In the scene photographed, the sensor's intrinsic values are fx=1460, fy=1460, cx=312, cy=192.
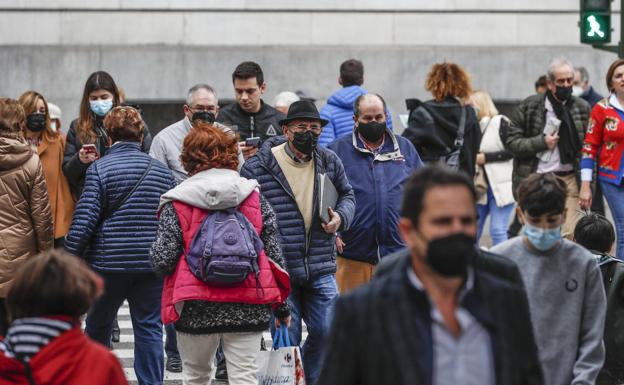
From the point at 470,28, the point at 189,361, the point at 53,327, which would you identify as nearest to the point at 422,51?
the point at 470,28

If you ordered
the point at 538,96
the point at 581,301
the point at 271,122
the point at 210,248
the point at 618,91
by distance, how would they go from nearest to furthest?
the point at 581,301
the point at 210,248
the point at 271,122
the point at 618,91
the point at 538,96

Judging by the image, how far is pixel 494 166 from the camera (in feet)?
43.8

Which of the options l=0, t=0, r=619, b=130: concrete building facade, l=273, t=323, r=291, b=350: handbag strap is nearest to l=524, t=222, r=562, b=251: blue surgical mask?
l=273, t=323, r=291, b=350: handbag strap

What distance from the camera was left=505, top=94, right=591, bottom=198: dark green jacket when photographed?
Answer: 12.1m

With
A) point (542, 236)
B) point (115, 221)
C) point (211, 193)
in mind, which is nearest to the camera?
point (542, 236)

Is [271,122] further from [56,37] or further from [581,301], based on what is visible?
[56,37]

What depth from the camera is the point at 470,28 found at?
62.4 feet

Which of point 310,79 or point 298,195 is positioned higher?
point 310,79

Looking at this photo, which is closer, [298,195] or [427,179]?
[427,179]

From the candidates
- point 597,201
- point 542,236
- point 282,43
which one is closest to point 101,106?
point 542,236

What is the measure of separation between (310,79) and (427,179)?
1464cm

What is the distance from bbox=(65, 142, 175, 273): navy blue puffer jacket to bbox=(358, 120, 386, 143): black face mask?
1526 millimetres

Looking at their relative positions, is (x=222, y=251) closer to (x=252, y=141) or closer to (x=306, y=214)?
(x=306, y=214)

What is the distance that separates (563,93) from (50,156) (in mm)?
4212
